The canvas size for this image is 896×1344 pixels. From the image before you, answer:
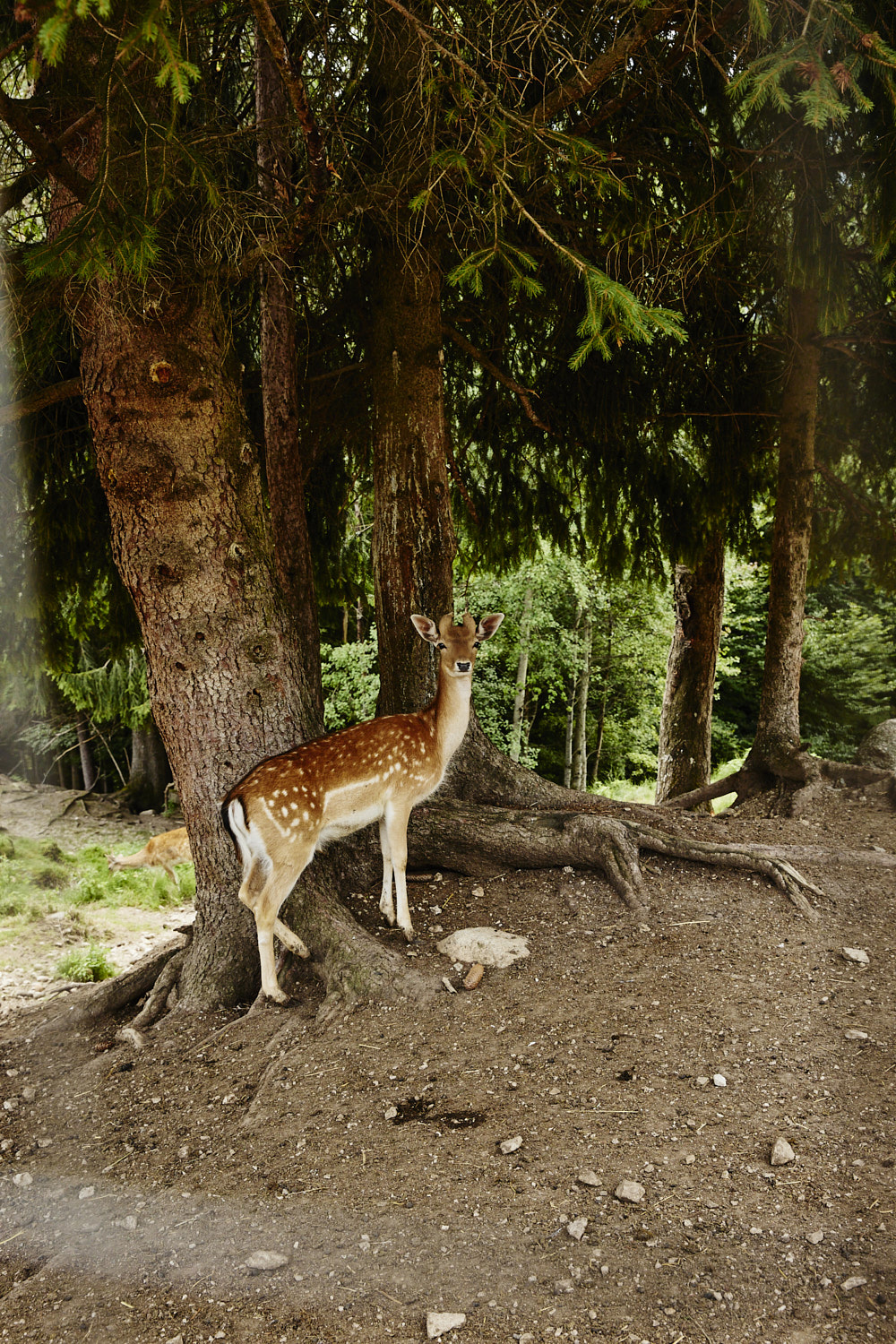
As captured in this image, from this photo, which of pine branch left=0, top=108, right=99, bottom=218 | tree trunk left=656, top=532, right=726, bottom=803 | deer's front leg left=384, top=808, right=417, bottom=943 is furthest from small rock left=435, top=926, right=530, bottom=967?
tree trunk left=656, top=532, right=726, bottom=803

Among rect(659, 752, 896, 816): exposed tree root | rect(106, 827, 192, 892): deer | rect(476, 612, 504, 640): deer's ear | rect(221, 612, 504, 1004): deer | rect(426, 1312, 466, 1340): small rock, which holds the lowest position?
rect(106, 827, 192, 892): deer

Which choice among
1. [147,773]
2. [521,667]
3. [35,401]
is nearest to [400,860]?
[35,401]

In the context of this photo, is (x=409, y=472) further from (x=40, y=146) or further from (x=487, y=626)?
(x=40, y=146)

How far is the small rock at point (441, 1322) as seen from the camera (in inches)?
99.9

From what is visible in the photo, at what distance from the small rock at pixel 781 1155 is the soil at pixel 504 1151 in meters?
0.03

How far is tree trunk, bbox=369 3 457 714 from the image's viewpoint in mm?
6070

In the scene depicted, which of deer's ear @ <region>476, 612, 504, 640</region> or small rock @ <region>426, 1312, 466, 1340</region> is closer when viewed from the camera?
small rock @ <region>426, 1312, 466, 1340</region>

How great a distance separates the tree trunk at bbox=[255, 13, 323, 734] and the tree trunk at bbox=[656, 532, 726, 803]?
5.96 meters

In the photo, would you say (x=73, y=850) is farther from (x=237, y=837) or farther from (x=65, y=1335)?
(x=65, y=1335)

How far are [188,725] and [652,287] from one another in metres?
4.03

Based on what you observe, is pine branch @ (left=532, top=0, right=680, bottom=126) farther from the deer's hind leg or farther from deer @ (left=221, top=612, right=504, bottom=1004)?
the deer's hind leg

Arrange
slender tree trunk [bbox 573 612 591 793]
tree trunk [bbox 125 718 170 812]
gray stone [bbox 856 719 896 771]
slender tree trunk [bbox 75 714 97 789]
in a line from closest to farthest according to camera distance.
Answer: gray stone [bbox 856 719 896 771], tree trunk [bbox 125 718 170 812], slender tree trunk [bbox 75 714 97 789], slender tree trunk [bbox 573 612 591 793]

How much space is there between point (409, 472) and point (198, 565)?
6.15 feet

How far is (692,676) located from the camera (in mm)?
10930
